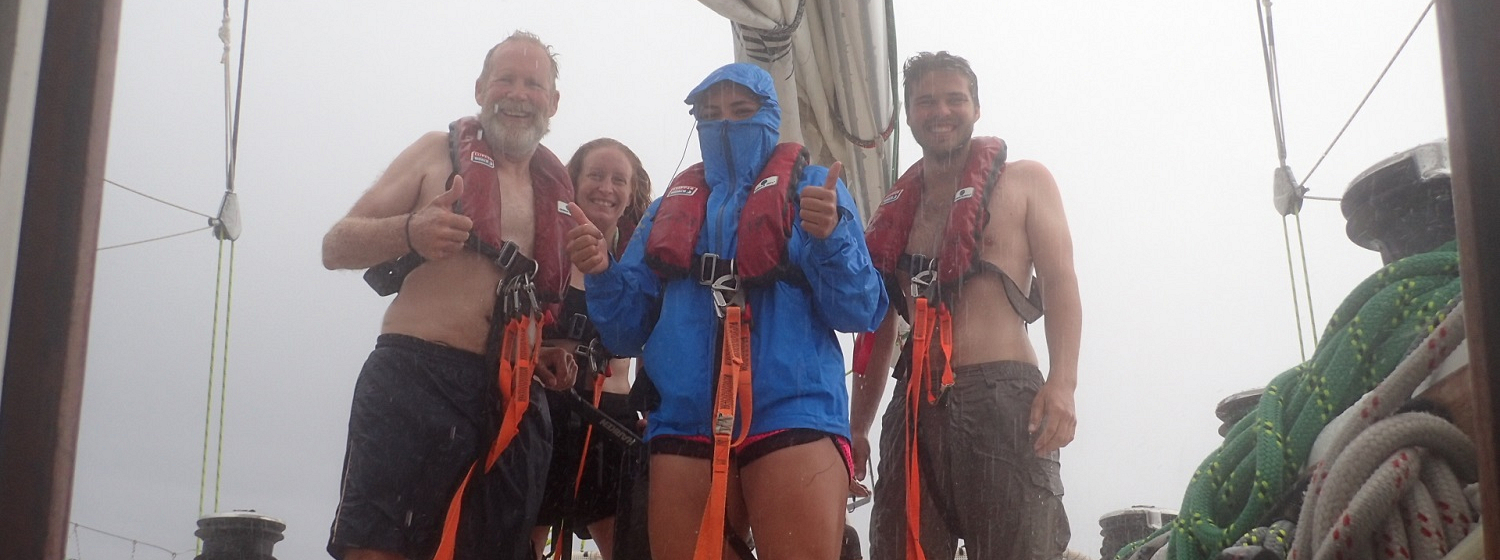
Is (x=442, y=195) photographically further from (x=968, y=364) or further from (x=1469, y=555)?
(x=1469, y=555)

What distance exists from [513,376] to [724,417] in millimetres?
740

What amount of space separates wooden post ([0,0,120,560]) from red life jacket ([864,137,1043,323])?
253 centimetres

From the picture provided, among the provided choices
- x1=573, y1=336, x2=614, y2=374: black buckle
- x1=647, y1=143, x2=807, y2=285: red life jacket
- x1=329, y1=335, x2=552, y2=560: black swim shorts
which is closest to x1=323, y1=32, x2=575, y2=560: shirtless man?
x1=329, y1=335, x2=552, y2=560: black swim shorts

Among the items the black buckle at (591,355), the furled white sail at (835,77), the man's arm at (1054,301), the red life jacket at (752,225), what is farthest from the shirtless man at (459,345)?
the furled white sail at (835,77)

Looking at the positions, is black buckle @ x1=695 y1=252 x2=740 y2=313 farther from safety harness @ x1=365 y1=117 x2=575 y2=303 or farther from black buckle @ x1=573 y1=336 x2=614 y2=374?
black buckle @ x1=573 y1=336 x2=614 y2=374

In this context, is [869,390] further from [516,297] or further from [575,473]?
[516,297]

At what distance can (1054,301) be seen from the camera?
319cm

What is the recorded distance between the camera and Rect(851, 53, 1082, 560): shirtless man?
3035 mm

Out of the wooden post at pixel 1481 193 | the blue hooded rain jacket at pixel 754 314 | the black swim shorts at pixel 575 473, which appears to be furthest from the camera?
the black swim shorts at pixel 575 473

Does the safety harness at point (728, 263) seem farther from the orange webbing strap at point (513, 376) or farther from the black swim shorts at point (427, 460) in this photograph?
the black swim shorts at point (427, 460)

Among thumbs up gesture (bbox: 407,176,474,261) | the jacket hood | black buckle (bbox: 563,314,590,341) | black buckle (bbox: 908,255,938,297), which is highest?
the jacket hood

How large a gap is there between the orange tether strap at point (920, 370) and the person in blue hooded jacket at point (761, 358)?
0.20 m

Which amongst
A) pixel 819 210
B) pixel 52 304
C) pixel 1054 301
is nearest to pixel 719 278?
pixel 819 210

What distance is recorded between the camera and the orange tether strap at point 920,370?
3.07 m
